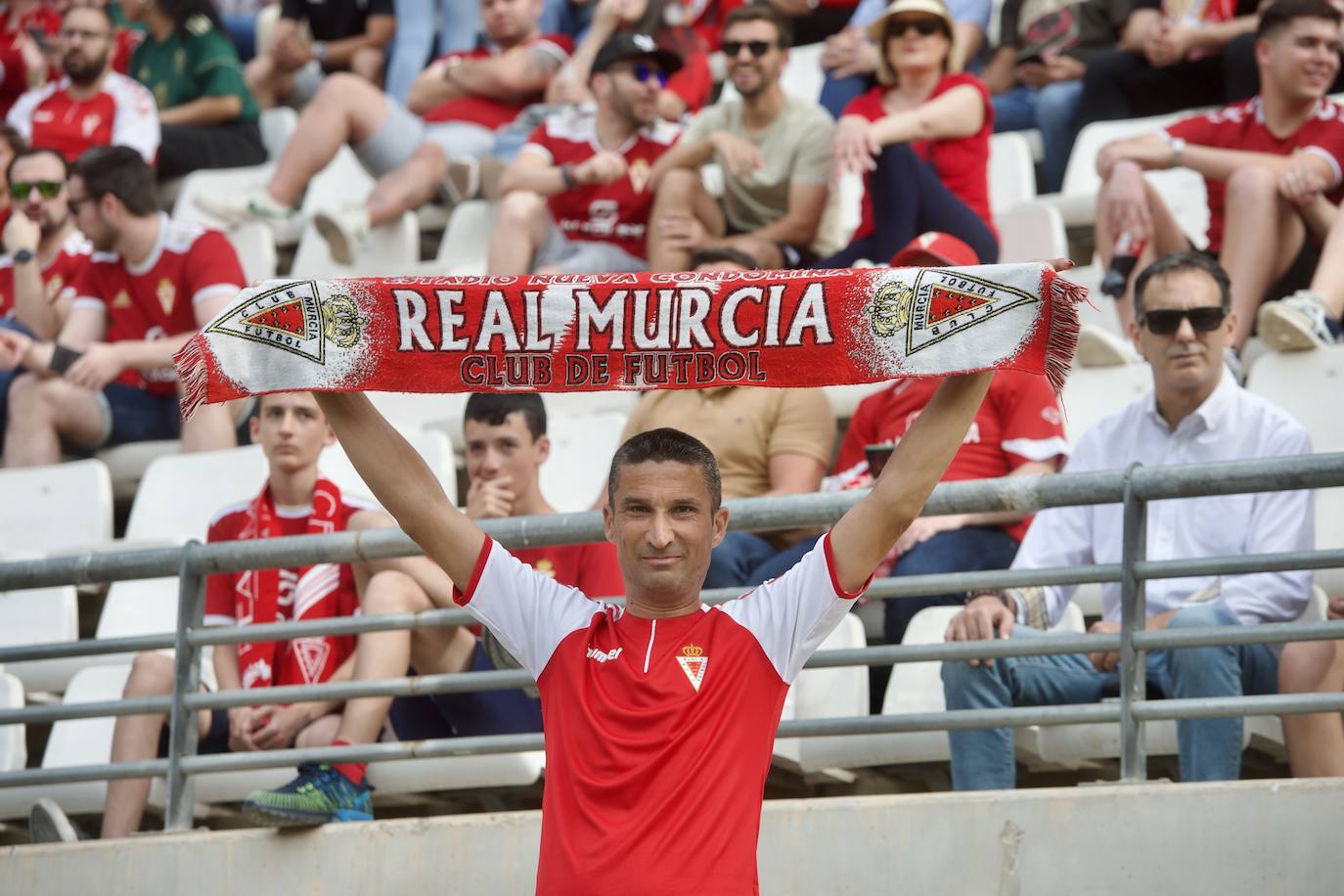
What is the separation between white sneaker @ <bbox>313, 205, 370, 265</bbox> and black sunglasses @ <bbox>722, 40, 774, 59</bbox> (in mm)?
1659

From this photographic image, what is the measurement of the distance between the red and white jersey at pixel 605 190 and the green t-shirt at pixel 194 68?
2076 mm

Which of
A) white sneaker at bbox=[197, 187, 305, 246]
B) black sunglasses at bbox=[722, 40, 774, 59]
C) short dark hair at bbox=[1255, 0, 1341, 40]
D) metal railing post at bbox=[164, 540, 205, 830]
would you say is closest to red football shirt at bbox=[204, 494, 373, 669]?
metal railing post at bbox=[164, 540, 205, 830]

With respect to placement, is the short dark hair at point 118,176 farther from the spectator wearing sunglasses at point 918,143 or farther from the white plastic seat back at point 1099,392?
the white plastic seat back at point 1099,392

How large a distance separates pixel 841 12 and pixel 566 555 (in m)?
4.54

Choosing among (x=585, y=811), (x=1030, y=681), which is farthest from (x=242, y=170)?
(x=585, y=811)

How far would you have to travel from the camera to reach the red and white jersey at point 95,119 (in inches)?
324

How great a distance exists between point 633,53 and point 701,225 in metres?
0.76

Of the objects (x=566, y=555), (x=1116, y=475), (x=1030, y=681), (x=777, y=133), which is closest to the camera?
(x=1116, y=475)

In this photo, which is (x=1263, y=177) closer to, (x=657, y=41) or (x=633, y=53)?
(x=633, y=53)

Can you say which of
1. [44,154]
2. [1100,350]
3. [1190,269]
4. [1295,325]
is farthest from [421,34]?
[1190,269]

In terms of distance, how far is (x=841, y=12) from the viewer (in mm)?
8453

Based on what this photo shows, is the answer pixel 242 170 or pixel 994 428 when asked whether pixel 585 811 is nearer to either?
pixel 994 428

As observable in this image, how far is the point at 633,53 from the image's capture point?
6949 mm

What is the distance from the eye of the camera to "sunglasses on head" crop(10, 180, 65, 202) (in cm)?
720
